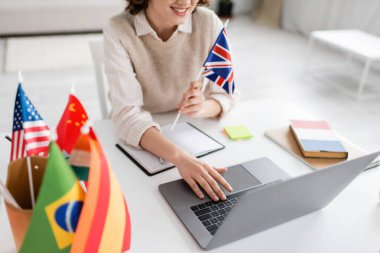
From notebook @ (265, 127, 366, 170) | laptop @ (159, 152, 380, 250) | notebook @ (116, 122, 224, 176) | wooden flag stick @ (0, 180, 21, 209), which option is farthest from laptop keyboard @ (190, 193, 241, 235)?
wooden flag stick @ (0, 180, 21, 209)

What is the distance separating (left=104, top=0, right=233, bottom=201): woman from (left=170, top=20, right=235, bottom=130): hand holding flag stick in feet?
0.20

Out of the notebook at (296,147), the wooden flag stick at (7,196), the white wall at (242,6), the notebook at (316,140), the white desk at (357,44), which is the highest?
the wooden flag stick at (7,196)

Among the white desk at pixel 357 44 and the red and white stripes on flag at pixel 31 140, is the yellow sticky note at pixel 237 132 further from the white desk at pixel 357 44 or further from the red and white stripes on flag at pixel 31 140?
the white desk at pixel 357 44

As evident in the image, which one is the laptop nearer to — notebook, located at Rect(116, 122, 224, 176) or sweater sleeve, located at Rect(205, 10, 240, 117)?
notebook, located at Rect(116, 122, 224, 176)

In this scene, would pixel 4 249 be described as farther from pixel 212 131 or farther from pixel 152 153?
pixel 212 131

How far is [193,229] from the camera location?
0.83 meters

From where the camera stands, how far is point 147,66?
4.57ft

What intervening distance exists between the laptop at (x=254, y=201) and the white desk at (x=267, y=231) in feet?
0.08

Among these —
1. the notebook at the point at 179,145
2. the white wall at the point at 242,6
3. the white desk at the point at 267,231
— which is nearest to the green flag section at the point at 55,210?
the white desk at the point at 267,231

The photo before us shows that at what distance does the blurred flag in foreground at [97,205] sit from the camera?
1.78ft

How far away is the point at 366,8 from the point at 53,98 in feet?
11.2

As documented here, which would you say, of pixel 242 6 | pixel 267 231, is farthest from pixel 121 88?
pixel 242 6

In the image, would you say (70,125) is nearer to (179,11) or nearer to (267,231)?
(267,231)

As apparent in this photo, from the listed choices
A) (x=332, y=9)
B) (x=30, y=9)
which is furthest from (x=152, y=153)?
(x=332, y=9)
